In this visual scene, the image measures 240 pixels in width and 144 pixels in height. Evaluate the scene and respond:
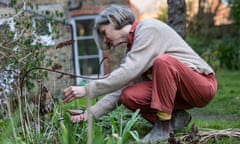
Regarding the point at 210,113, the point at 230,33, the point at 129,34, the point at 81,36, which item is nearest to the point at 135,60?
the point at 129,34

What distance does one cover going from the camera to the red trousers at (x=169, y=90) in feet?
9.11

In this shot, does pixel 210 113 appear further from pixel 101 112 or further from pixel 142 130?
pixel 101 112

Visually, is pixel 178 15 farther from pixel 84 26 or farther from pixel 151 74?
pixel 84 26

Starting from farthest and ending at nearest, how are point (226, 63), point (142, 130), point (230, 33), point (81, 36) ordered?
point (230, 33) < point (226, 63) < point (81, 36) < point (142, 130)

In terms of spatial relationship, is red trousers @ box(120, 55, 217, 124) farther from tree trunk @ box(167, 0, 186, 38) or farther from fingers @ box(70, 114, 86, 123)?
tree trunk @ box(167, 0, 186, 38)

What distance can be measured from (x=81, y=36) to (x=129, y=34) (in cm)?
973

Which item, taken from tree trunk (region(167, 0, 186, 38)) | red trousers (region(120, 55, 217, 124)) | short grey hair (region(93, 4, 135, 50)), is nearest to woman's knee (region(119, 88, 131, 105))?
red trousers (region(120, 55, 217, 124))

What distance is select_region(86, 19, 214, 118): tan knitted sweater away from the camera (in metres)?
2.66

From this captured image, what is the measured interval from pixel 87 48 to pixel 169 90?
988 centimetres

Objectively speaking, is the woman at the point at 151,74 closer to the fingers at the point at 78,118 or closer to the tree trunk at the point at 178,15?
the fingers at the point at 78,118

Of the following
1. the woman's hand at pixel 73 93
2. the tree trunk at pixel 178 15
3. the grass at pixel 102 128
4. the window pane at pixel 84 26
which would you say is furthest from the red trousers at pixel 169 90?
the window pane at pixel 84 26

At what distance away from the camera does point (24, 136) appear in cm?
233

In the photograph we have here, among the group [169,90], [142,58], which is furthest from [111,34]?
[169,90]

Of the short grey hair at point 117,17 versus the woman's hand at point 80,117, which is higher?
the short grey hair at point 117,17
